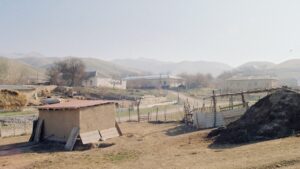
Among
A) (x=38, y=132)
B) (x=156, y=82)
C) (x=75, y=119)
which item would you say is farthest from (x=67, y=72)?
(x=75, y=119)

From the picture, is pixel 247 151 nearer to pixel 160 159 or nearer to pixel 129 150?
pixel 160 159

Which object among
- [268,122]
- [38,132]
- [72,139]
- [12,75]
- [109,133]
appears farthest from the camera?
[12,75]

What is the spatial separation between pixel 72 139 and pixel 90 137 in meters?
1.23

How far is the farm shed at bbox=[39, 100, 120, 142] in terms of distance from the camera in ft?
81.5

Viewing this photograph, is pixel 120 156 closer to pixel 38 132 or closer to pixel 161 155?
pixel 161 155

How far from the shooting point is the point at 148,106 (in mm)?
60625

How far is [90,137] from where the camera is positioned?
2489cm

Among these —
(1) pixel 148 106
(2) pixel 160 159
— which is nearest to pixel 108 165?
(2) pixel 160 159

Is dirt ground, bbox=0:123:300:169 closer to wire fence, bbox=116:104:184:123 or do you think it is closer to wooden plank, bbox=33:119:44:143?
wooden plank, bbox=33:119:44:143

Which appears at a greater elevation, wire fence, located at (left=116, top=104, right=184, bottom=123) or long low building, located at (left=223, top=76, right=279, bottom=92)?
long low building, located at (left=223, top=76, right=279, bottom=92)

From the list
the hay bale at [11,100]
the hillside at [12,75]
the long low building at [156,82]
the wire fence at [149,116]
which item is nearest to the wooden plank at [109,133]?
the wire fence at [149,116]

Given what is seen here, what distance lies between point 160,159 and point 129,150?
3673 mm

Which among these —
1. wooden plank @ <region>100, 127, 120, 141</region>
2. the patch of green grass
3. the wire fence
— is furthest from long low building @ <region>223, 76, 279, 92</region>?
the patch of green grass

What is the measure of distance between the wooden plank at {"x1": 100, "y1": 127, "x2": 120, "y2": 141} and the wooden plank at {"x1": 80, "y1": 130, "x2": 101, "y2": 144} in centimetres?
40
